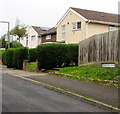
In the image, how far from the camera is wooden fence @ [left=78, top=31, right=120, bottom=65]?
41.0 ft

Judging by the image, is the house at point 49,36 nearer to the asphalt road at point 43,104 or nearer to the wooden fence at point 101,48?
the wooden fence at point 101,48

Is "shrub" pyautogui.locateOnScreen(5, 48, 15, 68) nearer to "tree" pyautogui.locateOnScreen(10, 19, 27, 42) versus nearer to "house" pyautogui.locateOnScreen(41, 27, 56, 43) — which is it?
"house" pyautogui.locateOnScreen(41, 27, 56, 43)

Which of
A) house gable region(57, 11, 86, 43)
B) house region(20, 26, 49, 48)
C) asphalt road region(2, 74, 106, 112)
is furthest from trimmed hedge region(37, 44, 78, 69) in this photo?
house region(20, 26, 49, 48)

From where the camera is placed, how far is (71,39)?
2941cm

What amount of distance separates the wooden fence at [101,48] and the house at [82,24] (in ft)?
35.8

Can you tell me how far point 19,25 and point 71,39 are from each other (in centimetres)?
2674

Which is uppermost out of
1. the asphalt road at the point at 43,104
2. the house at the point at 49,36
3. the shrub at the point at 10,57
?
the house at the point at 49,36

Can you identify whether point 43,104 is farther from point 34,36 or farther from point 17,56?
point 34,36

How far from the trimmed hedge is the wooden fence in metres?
1.92

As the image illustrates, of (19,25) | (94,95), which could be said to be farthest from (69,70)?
(19,25)

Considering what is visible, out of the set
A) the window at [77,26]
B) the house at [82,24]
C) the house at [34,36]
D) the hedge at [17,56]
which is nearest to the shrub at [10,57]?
the hedge at [17,56]

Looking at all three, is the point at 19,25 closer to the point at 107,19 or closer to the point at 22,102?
the point at 107,19

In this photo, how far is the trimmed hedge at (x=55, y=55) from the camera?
18000 millimetres

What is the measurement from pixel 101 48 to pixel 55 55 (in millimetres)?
5070
